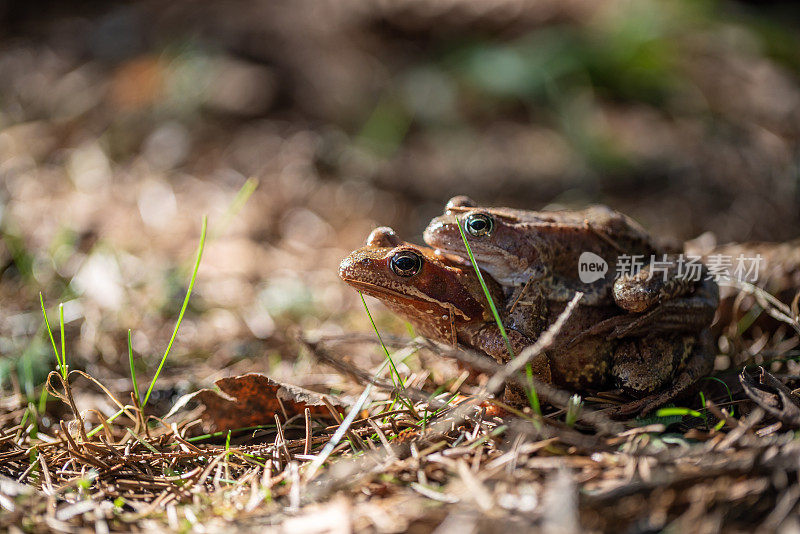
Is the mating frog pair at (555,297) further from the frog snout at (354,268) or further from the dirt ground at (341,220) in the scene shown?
the dirt ground at (341,220)

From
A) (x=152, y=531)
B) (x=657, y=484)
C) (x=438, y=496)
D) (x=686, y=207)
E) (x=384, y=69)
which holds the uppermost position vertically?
(x=384, y=69)

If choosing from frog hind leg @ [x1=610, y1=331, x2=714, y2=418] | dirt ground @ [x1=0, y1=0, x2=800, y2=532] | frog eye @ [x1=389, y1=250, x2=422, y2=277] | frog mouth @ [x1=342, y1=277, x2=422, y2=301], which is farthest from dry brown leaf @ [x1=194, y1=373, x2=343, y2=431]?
frog hind leg @ [x1=610, y1=331, x2=714, y2=418]

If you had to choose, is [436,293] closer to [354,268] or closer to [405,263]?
[405,263]

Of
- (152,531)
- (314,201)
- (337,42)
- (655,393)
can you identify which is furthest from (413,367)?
(337,42)

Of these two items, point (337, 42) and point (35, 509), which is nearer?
point (35, 509)

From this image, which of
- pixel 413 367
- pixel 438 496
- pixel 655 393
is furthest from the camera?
pixel 413 367

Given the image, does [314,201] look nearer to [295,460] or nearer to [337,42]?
[337,42]

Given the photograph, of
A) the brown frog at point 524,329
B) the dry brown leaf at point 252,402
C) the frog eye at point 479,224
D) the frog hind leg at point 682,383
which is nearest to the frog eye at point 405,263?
the brown frog at point 524,329

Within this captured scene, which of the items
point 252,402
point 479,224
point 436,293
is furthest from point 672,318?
point 252,402
